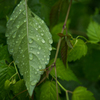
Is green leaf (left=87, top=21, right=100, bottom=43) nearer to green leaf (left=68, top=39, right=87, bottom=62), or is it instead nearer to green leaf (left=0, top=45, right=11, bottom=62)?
green leaf (left=68, top=39, right=87, bottom=62)

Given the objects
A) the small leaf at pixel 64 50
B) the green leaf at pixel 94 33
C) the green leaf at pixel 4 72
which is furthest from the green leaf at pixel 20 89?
the green leaf at pixel 94 33

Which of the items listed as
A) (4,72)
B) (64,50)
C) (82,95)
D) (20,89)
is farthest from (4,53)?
(82,95)

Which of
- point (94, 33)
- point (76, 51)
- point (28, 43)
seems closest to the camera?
point (28, 43)

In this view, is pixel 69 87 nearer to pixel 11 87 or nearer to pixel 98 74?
pixel 98 74

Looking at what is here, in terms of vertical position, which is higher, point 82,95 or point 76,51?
point 76,51

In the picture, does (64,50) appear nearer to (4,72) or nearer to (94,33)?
(4,72)

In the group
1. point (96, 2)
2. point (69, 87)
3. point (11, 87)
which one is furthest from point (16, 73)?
point (96, 2)

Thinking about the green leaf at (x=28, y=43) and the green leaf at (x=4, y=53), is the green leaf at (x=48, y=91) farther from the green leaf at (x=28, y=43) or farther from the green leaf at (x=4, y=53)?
the green leaf at (x=4, y=53)

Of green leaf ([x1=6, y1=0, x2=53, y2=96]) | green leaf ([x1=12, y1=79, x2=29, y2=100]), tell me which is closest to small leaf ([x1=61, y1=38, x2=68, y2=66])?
green leaf ([x1=6, y1=0, x2=53, y2=96])
